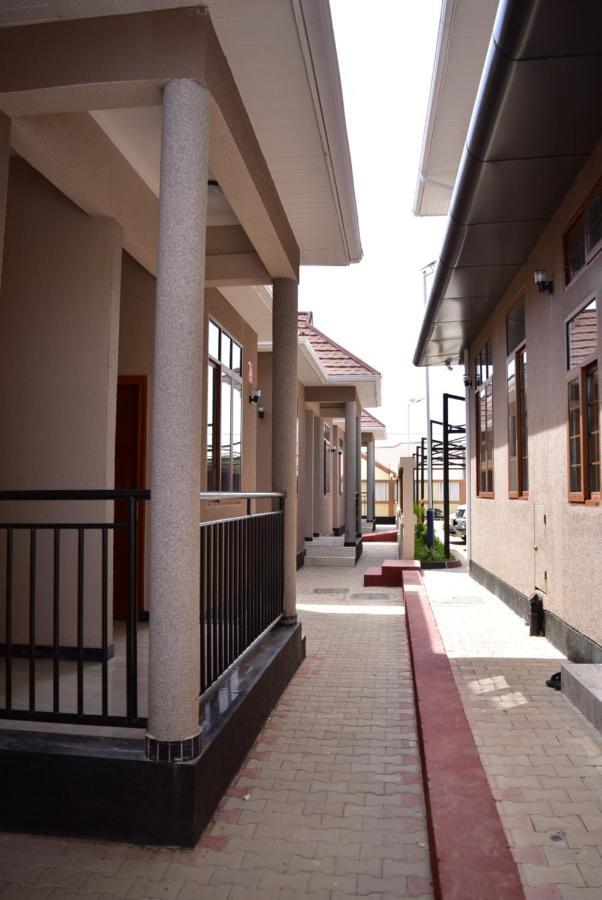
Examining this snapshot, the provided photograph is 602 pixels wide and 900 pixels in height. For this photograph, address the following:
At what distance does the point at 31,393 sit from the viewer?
520 centimetres

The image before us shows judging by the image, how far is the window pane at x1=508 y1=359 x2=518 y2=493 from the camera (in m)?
8.14

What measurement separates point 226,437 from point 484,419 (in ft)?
13.2

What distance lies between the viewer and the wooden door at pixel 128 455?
6.68 metres

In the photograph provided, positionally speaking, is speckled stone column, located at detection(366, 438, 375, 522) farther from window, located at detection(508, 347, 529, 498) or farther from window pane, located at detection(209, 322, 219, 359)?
window pane, located at detection(209, 322, 219, 359)

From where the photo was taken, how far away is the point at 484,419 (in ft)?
34.6

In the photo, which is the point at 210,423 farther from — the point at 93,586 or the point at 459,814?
the point at 459,814

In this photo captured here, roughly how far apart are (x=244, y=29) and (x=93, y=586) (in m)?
3.53

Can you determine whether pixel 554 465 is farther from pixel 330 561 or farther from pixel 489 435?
pixel 330 561

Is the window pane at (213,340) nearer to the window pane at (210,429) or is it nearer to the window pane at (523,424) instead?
the window pane at (210,429)

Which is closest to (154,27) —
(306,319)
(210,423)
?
(210,423)

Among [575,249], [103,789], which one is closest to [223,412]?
[575,249]

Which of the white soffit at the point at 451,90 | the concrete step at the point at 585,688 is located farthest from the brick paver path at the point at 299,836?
the white soffit at the point at 451,90

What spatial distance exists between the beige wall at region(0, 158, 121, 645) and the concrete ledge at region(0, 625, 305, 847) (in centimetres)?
202

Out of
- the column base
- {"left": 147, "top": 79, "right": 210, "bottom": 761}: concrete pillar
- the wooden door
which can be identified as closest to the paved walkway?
the column base
